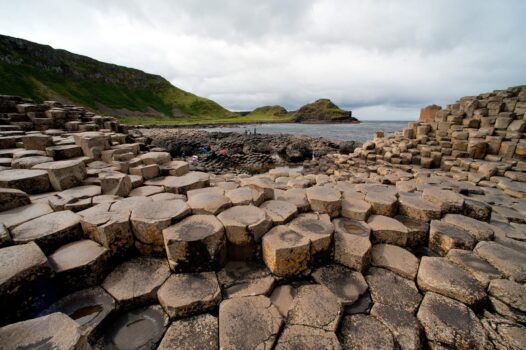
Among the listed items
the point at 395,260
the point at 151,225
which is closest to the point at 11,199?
the point at 151,225

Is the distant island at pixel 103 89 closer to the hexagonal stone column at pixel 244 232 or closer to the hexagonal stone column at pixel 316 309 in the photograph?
the hexagonal stone column at pixel 244 232

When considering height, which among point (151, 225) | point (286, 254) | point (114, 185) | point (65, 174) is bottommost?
point (286, 254)

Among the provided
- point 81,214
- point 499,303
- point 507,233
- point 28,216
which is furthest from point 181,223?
point 507,233

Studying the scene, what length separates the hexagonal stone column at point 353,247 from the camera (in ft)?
8.57

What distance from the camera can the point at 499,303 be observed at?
7.39ft

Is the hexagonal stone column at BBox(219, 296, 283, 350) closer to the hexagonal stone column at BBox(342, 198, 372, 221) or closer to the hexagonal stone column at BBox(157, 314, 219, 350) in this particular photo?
the hexagonal stone column at BBox(157, 314, 219, 350)

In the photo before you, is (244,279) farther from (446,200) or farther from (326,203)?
(446,200)

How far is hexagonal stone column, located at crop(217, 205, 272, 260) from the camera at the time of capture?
2.70m

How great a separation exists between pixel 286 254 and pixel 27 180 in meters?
4.64

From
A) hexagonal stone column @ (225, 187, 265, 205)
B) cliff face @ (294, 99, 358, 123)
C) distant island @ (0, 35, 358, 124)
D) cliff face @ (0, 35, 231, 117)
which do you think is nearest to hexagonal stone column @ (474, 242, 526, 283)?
hexagonal stone column @ (225, 187, 265, 205)

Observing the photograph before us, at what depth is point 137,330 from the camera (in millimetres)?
1984

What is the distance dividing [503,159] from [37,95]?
71567mm

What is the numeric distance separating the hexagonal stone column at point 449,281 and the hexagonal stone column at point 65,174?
5849 millimetres

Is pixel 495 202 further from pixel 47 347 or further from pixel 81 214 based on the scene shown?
pixel 81 214
